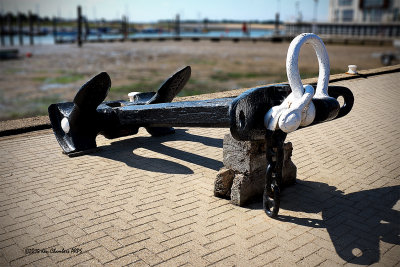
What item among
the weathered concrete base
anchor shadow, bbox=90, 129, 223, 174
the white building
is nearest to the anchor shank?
the weathered concrete base

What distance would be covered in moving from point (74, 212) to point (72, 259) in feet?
2.69

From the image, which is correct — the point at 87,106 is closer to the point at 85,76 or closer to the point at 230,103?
the point at 230,103

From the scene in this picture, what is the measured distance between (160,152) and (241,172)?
1.85m

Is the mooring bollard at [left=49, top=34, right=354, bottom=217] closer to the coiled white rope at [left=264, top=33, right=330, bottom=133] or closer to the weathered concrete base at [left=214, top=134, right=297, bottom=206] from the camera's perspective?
the coiled white rope at [left=264, top=33, right=330, bottom=133]

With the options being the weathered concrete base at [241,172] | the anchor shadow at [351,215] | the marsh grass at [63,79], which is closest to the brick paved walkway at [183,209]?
the anchor shadow at [351,215]

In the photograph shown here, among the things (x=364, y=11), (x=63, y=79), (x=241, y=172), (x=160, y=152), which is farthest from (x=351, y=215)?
(x=364, y=11)

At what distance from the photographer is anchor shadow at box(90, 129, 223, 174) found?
4.75m

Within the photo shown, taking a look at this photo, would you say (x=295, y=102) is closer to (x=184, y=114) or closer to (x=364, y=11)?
(x=184, y=114)

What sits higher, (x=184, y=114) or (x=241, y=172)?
(x=184, y=114)

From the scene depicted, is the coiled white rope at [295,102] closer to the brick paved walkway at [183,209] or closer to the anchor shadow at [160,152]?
the brick paved walkway at [183,209]

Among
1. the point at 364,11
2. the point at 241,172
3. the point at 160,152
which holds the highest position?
the point at 364,11

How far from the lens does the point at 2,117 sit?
40.5ft

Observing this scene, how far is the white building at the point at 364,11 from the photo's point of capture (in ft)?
209

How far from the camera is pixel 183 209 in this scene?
11.9 ft
